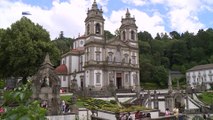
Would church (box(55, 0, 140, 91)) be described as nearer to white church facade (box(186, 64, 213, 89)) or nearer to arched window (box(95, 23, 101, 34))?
arched window (box(95, 23, 101, 34))

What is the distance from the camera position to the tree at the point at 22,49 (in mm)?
33625

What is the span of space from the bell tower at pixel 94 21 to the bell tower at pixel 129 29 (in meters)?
6.02

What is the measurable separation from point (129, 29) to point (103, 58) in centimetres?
906

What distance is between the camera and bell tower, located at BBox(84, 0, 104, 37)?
47.4 metres

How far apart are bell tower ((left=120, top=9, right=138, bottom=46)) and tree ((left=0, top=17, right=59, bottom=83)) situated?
1962 centimetres

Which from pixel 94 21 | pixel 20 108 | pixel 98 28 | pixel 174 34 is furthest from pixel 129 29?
pixel 174 34

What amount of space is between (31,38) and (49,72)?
1970 cm

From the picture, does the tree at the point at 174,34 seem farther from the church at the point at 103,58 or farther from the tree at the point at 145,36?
the church at the point at 103,58

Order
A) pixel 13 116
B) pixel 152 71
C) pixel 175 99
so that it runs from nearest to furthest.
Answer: pixel 13 116 < pixel 175 99 < pixel 152 71

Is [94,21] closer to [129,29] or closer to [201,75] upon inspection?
[129,29]

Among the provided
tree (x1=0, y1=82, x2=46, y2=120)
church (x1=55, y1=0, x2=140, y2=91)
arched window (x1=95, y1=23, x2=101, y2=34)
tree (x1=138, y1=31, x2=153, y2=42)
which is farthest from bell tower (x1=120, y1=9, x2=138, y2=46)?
tree (x1=0, y1=82, x2=46, y2=120)

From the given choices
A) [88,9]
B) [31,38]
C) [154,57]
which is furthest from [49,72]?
[154,57]

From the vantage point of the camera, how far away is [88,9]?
48.9 metres

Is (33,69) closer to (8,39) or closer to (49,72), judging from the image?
(8,39)
